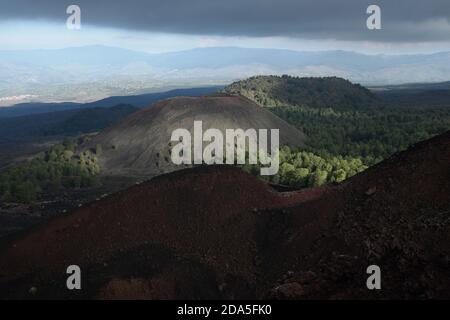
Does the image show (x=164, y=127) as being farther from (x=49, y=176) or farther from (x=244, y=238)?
(x=244, y=238)

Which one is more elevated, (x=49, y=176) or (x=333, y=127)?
(x=333, y=127)

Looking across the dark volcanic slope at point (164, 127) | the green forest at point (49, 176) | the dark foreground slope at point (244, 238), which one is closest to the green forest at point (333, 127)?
the dark volcanic slope at point (164, 127)

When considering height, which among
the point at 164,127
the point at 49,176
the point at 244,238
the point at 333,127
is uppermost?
the point at 164,127

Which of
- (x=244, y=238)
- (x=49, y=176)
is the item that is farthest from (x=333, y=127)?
(x=244, y=238)

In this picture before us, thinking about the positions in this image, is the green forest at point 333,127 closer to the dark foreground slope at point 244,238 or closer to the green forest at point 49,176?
the dark foreground slope at point 244,238

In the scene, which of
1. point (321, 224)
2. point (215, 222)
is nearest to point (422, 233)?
point (321, 224)

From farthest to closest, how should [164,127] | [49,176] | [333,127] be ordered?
[333,127], [164,127], [49,176]

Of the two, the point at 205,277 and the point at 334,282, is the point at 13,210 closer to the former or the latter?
the point at 205,277
